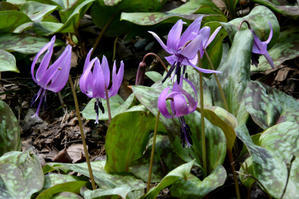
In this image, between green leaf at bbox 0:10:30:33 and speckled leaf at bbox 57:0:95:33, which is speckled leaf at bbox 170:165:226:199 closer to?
speckled leaf at bbox 57:0:95:33

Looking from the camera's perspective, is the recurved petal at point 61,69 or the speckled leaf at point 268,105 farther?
the speckled leaf at point 268,105

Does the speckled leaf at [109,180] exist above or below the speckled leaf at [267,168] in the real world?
below

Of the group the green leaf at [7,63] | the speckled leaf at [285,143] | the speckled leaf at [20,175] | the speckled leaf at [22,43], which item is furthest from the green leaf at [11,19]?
the speckled leaf at [285,143]

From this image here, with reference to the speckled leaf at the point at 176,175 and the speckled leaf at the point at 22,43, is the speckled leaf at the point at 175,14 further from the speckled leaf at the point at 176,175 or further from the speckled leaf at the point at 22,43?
the speckled leaf at the point at 176,175

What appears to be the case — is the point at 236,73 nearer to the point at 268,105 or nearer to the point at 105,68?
the point at 268,105

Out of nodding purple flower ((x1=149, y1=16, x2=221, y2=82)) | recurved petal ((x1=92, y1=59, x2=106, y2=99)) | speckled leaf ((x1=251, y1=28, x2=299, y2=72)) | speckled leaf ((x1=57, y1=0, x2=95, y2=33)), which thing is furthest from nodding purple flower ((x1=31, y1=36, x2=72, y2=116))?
speckled leaf ((x1=251, y1=28, x2=299, y2=72))

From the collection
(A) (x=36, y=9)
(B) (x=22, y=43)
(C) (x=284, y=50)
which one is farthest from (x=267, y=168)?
(A) (x=36, y=9)
